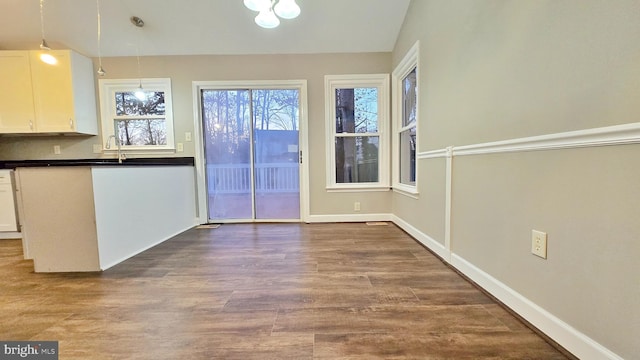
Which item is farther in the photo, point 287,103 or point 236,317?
point 287,103

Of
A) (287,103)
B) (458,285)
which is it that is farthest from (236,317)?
(287,103)

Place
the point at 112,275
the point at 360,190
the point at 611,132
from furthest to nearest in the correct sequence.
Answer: the point at 360,190 → the point at 112,275 → the point at 611,132

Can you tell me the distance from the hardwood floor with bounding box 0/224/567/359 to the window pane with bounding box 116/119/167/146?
1.81 m

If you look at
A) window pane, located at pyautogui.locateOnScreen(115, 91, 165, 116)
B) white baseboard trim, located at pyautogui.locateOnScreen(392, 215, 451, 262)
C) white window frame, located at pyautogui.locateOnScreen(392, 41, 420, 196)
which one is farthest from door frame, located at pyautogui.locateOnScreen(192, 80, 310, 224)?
white baseboard trim, located at pyautogui.locateOnScreen(392, 215, 451, 262)

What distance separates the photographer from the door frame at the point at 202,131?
11.7 feet

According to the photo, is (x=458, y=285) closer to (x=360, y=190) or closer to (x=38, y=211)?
(x=360, y=190)

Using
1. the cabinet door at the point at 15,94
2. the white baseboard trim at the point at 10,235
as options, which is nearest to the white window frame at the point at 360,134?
the cabinet door at the point at 15,94

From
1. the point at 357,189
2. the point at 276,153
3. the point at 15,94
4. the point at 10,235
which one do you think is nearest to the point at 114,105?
the point at 15,94

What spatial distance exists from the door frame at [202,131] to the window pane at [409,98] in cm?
126

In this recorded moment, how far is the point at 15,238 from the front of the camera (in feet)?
10.3

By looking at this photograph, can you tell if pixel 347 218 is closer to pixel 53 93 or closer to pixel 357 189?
pixel 357 189

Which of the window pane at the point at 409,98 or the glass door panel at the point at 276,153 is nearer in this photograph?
the window pane at the point at 409,98

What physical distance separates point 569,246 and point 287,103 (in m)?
3.27

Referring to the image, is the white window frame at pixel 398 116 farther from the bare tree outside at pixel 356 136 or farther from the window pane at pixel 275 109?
the window pane at pixel 275 109
